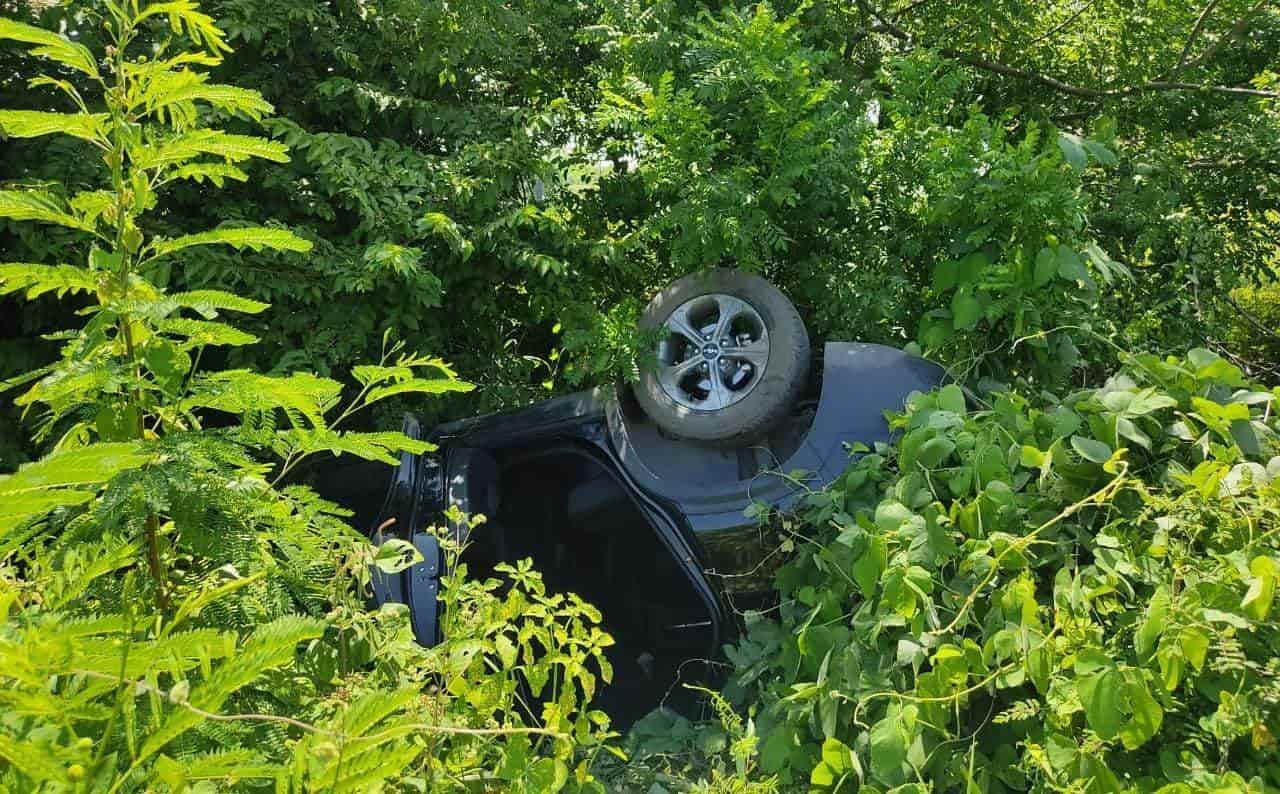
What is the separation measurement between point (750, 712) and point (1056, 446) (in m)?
1.03

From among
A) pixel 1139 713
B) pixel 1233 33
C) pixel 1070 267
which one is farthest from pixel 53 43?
pixel 1233 33

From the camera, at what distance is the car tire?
2943 mm

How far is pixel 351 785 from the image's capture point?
1.06 meters

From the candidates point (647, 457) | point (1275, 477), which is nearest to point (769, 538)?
point (647, 457)

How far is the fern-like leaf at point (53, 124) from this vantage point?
4.01 feet

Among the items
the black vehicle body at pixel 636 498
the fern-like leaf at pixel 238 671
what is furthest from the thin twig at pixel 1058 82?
the fern-like leaf at pixel 238 671

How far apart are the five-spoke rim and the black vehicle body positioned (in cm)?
17

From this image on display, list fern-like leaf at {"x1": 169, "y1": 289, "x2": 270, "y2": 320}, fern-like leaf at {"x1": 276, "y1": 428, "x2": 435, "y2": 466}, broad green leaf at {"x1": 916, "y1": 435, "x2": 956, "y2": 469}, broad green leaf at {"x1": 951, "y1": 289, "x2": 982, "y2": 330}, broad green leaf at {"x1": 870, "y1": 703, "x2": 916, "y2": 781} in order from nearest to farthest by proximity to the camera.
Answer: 1. fern-like leaf at {"x1": 169, "y1": 289, "x2": 270, "y2": 320}
2. fern-like leaf at {"x1": 276, "y1": 428, "x2": 435, "y2": 466}
3. broad green leaf at {"x1": 870, "y1": 703, "x2": 916, "y2": 781}
4. broad green leaf at {"x1": 916, "y1": 435, "x2": 956, "y2": 469}
5. broad green leaf at {"x1": 951, "y1": 289, "x2": 982, "y2": 330}

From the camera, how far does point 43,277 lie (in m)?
1.26

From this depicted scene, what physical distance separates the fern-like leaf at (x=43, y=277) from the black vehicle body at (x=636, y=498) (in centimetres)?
159

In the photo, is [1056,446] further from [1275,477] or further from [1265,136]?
[1265,136]

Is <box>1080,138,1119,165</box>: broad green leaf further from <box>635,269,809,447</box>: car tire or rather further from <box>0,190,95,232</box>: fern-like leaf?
<box>0,190,95,232</box>: fern-like leaf

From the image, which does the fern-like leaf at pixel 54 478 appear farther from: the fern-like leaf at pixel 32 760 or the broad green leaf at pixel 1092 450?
the broad green leaf at pixel 1092 450

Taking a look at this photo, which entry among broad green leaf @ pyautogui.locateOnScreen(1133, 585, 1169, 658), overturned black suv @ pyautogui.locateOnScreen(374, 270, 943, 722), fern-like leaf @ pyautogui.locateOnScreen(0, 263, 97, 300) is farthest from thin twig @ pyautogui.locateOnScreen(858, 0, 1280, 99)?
fern-like leaf @ pyautogui.locateOnScreen(0, 263, 97, 300)
